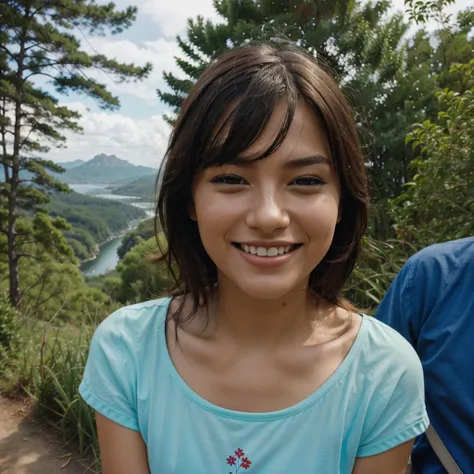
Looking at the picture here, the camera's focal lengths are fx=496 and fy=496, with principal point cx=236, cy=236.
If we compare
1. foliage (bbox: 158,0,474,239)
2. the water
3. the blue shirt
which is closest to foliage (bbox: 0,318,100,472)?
the blue shirt

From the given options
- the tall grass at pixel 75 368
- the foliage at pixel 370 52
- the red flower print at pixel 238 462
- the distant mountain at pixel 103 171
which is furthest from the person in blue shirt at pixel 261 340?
the distant mountain at pixel 103 171

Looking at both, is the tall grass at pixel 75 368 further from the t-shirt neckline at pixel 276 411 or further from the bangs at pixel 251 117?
the bangs at pixel 251 117

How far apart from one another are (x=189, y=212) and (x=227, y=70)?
330 millimetres

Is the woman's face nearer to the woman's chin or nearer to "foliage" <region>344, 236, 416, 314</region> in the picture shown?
the woman's chin

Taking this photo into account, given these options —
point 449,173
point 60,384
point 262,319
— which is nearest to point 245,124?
point 262,319

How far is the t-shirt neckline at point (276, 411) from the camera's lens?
102 centimetres

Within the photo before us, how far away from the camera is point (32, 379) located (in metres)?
3.44

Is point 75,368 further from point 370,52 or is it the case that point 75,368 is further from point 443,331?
point 370,52

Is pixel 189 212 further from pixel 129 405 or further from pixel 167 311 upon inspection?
pixel 129 405

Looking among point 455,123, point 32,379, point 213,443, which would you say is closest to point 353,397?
point 213,443

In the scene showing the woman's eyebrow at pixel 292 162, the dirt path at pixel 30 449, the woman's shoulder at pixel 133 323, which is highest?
the woman's eyebrow at pixel 292 162

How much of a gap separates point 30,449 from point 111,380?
2.23 meters

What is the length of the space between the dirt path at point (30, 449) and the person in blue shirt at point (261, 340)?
1874 mm

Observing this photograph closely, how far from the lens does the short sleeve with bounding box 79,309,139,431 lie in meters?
1.03
